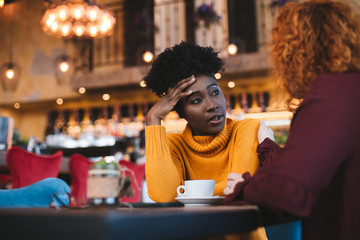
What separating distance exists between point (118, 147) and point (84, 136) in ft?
3.85

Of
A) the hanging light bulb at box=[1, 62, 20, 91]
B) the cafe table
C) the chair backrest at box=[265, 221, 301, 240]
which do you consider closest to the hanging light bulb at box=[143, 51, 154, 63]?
the hanging light bulb at box=[1, 62, 20, 91]

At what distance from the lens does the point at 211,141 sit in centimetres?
157

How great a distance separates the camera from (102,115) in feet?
26.0

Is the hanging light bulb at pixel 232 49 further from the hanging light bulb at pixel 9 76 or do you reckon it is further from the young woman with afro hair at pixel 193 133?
the young woman with afro hair at pixel 193 133

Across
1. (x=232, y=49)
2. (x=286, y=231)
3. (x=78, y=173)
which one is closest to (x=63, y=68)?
(x=232, y=49)

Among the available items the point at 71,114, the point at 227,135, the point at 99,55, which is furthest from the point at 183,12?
the point at 227,135

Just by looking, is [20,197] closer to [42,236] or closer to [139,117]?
[42,236]

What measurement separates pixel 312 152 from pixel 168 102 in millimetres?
923

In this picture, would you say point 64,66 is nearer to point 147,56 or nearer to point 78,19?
point 147,56

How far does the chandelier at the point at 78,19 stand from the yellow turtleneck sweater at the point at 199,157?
13.3ft

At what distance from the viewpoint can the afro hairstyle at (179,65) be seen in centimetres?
164

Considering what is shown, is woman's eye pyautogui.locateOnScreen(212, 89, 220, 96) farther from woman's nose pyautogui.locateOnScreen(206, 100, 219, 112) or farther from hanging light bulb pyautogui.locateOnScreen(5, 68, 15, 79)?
hanging light bulb pyautogui.locateOnScreen(5, 68, 15, 79)

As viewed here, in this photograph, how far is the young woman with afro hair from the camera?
146 cm

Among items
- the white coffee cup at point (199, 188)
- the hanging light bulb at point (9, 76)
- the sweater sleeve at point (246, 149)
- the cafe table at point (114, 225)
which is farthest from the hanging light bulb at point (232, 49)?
the cafe table at point (114, 225)
